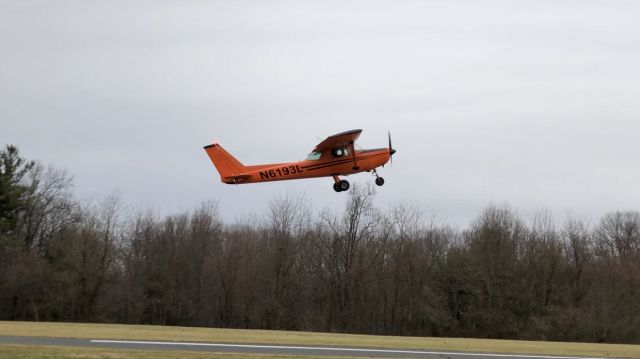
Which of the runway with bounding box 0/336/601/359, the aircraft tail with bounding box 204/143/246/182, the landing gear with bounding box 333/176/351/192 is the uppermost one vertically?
the aircraft tail with bounding box 204/143/246/182

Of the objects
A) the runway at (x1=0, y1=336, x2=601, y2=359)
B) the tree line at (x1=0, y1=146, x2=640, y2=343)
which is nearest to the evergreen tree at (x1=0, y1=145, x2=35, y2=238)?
the tree line at (x1=0, y1=146, x2=640, y2=343)

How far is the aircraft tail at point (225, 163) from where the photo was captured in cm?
2988

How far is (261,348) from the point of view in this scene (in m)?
28.6

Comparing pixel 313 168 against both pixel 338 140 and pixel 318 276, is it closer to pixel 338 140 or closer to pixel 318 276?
pixel 338 140

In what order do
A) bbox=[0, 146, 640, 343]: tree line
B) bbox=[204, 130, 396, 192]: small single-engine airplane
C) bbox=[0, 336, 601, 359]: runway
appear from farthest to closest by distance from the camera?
bbox=[0, 146, 640, 343]: tree line, bbox=[204, 130, 396, 192]: small single-engine airplane, bbox=[0, 336, 601, 359]: runway

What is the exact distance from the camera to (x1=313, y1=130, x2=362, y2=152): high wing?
28.8 meters

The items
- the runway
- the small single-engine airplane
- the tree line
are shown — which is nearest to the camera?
the runway

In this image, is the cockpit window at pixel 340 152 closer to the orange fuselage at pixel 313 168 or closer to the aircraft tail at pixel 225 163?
the orange fuselage at pixel 313 168

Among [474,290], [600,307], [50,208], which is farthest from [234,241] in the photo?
[600,307]

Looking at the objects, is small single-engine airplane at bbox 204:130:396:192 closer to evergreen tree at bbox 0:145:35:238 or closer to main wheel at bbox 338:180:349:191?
main wheel at bbox 338:180:349:191

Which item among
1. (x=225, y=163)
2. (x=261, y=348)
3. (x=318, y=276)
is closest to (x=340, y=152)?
(x=225, y=163)

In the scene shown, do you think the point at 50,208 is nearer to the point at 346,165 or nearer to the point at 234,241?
the point at 234,241

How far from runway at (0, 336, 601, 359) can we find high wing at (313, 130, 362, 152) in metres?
8.18

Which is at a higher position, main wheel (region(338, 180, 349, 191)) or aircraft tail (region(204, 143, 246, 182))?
aircraft tail (region(204, 143, 246, 182))
